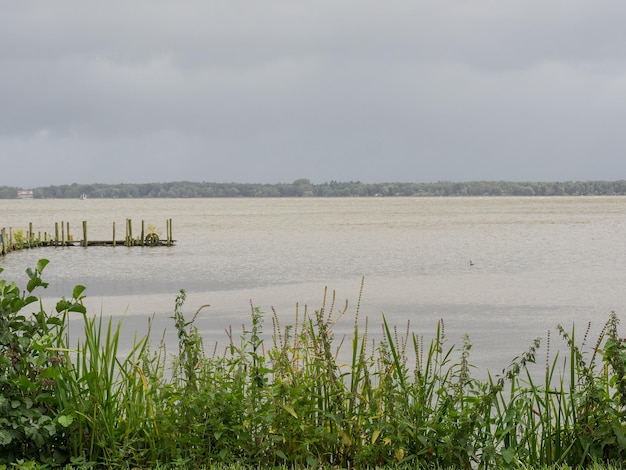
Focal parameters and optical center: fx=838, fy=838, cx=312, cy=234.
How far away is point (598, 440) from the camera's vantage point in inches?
189

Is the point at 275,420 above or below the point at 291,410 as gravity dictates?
below

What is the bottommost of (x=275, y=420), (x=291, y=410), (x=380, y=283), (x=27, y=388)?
(x=380, y=283)

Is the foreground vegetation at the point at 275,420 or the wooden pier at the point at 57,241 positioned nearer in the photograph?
the foreground vegetation at the point at 275,420

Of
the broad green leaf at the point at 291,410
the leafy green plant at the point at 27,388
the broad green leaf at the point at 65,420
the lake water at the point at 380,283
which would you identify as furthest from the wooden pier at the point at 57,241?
the broad green leaf at the point at 291,410

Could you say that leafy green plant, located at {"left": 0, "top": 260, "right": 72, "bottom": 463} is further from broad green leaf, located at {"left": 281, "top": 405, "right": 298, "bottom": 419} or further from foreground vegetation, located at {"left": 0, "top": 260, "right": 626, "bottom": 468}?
broad green leaf, located at {"left": 281, "top": 405, "right": 298, "bottom": 419}

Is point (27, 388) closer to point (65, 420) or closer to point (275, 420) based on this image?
point (65, 420)

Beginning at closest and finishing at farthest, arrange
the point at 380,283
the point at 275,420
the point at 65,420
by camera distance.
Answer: the point at 65,420 < the point at 275,420 < the point at 380,283

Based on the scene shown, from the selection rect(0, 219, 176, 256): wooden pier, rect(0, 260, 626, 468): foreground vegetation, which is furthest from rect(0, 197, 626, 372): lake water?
rect(0, 260, 626, 468): foreground vegetation

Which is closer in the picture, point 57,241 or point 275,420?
point 275,420

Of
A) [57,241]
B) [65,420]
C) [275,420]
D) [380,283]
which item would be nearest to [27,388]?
[65,420]

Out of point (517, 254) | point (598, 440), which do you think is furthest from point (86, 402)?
point (517, 254)

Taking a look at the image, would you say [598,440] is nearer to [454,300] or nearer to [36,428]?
[36,428]

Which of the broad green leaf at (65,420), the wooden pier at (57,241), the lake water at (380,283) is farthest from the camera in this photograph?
the wooden pier at (57,241)

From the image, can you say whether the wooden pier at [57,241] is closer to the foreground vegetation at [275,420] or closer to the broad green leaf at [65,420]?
the foreground vegetation at [275,420]
